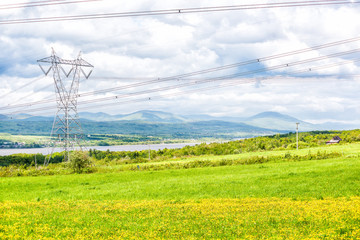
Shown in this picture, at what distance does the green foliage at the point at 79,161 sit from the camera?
151 feet

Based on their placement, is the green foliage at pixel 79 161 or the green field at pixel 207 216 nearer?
the green field at pixel 207 216

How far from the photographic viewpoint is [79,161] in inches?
1825

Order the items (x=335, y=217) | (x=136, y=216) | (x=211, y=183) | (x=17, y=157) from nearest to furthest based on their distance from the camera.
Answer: (x=335, y=217)
(x=136, y=216)
(x=211, y=183)
(x=17, y=157)

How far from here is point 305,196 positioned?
2030 cm

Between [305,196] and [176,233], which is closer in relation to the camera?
[176,233]

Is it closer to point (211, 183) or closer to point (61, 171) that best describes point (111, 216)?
point (211, 183)

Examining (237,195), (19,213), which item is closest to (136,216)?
(19,213)

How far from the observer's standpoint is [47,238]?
1240 cm

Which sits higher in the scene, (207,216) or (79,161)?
(207,216)

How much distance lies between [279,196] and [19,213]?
50.5 feet

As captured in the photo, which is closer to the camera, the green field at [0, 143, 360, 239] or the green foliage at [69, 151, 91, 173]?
the green field at [0, 143, 360, 239]

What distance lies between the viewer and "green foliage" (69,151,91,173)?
1815 inches

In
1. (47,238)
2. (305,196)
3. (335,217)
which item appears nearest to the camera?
(47,238)

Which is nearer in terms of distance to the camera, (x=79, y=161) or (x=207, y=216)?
(x=207, y=216)
